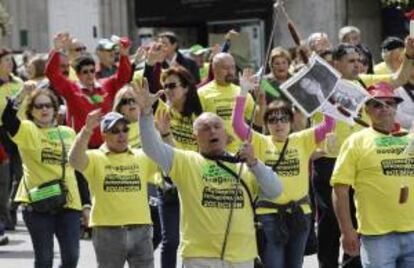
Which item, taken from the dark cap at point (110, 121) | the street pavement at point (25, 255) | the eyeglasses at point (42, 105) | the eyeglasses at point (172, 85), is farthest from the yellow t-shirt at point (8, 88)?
the dark cap at point (110, 121)

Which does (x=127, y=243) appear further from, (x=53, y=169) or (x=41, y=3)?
(x=41, y=3)

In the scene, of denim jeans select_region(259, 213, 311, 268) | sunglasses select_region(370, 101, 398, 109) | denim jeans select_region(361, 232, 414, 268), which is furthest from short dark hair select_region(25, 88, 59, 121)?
denim jeans select_region(361, 232, 414, 268)

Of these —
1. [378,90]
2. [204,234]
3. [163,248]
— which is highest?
[378,90]

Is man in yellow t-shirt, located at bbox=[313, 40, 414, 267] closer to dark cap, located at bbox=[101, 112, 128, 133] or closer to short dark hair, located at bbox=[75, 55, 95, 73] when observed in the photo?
dark cap, located at bbox=[101, 112, 128, 133]

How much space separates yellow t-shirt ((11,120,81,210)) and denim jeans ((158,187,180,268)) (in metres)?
0.68

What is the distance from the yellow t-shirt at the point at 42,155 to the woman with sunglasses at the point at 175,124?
720mm

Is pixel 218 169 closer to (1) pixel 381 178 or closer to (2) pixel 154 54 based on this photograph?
(1) pixel 381 178

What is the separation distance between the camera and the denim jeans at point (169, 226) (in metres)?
9.62

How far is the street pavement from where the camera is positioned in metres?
11.9

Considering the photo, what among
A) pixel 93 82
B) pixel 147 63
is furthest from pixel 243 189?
pixel 93 82

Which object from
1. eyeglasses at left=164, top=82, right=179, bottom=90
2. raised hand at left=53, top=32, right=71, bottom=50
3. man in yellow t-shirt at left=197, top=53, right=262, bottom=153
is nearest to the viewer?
eyeglasses at left=164, top=82, right=179, bottom=90

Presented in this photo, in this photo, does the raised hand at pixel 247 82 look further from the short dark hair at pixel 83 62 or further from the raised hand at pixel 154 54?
the short dark hair at pixel 83 62

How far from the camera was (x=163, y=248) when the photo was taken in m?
9.73

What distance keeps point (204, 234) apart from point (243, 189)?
0.37 m
